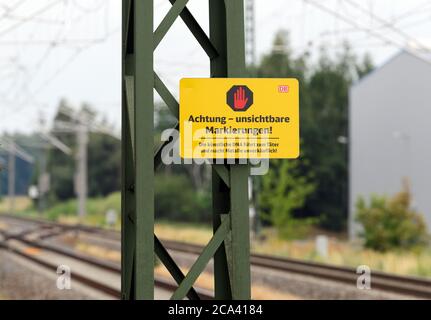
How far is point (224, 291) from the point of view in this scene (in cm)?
606

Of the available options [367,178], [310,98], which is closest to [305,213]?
[310,98]

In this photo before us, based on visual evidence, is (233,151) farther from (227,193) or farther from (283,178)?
(283,178)

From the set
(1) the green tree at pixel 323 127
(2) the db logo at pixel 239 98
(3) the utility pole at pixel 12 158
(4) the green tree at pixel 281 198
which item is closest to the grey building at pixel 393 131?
(4) the green tree at pixel 281 198

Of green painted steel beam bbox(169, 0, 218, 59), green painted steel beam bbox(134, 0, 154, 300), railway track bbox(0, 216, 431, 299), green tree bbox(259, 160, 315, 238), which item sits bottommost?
railway track bbox(0, 216, 431, 299)

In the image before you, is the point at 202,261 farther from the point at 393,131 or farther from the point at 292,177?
the point at 292,177

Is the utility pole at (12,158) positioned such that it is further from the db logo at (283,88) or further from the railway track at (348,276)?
the db logo at (283,88)

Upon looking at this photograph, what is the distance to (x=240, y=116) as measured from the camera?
5680 millimetres

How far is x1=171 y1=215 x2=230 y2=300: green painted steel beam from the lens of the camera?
18.5 ft

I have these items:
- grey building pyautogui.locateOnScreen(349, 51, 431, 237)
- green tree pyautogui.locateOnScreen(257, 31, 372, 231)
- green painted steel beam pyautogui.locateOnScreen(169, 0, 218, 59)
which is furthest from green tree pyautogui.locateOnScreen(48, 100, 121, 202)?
green painted steel beam pyautogui.locateOnScreen(169, 0, 218, 59)

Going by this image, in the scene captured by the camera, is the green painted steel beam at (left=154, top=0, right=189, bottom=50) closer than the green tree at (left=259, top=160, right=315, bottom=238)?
Yes

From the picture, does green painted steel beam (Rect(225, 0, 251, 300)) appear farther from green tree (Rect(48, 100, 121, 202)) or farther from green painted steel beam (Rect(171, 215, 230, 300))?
green tree (Rect(48, 100, 121, 202))

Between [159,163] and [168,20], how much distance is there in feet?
3.55

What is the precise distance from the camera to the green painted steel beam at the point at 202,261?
5.64 metres
